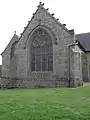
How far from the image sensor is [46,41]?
98.9 ft

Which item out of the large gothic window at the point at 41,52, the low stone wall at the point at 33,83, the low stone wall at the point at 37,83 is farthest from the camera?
the large gothic window at the point at 41,52

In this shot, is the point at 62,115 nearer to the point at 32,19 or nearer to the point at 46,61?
the point at 46,61

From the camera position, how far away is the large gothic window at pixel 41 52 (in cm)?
2975

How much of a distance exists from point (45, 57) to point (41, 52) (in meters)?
0.98

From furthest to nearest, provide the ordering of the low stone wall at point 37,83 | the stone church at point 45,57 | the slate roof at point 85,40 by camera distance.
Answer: the slate roof at point 85,40 < the stone church at point 45,57 < the low stone wall at point 37,83

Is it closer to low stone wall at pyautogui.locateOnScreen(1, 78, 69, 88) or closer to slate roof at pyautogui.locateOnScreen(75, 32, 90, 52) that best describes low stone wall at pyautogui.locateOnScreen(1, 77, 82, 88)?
low stone wall at pyautogui.locateOnScreen(1, 78, 69, 88)

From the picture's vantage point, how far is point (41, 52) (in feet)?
99.8

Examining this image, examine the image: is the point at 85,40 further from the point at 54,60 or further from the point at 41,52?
the point at 54,60

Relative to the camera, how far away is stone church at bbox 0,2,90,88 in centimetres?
2814

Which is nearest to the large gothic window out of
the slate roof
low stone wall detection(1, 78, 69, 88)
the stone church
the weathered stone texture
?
the stone church

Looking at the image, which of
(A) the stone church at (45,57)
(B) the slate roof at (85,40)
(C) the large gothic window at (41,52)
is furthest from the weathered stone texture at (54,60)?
(B) the slate roof at (85,40)

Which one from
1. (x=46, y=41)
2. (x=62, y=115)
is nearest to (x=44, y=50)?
(x=46, y=41)

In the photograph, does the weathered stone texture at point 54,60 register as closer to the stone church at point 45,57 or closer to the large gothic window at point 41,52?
the stone church at point 45,57

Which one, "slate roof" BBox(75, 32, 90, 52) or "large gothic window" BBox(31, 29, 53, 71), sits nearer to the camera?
"large gothic window" BBox(31, 29, 53, 71)
